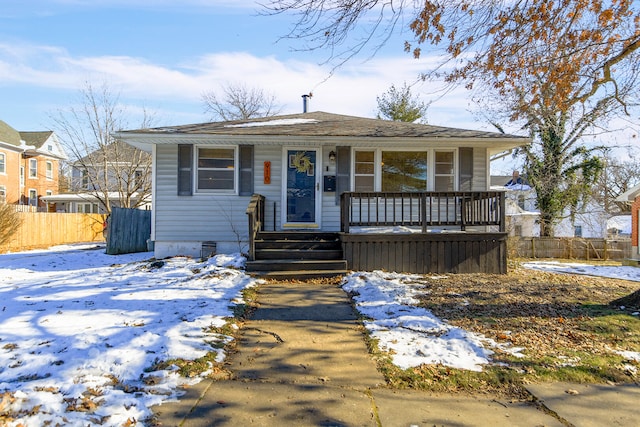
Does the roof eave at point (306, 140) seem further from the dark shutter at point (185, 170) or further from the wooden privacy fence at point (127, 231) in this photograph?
the wooden privacy fence at point (127, 231)

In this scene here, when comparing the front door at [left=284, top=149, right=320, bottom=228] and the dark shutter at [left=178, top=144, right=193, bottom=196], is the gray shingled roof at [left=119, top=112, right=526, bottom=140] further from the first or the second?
the front door at [left=284, top=149, right=320, bottom=228]

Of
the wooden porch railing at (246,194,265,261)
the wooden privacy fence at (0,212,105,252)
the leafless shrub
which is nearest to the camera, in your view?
the wooden porch railing at (246,194,265,261)

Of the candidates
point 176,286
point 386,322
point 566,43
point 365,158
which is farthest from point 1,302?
point 566,43

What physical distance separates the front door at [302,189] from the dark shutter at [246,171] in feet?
2.92

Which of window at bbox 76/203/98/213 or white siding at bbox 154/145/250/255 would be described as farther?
window at bbox 76/203/98/213

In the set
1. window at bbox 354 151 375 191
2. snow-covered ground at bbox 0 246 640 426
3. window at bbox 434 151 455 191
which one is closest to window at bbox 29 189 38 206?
snow-covered ground at bbox 0 246 640 426

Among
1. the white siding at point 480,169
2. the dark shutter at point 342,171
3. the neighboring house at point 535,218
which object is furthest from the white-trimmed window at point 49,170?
the neighboring house at point 535,218

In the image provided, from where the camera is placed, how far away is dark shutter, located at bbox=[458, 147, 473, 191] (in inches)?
397

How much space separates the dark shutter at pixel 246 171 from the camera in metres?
9.83

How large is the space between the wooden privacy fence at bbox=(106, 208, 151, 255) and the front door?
598cm

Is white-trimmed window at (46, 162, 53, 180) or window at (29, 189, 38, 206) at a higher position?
white-trimmed window at (46, 162, 53, 180)

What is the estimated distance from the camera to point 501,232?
8.46 metres

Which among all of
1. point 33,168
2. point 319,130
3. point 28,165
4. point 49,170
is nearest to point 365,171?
point 319,130

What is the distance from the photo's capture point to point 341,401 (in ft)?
9.67
